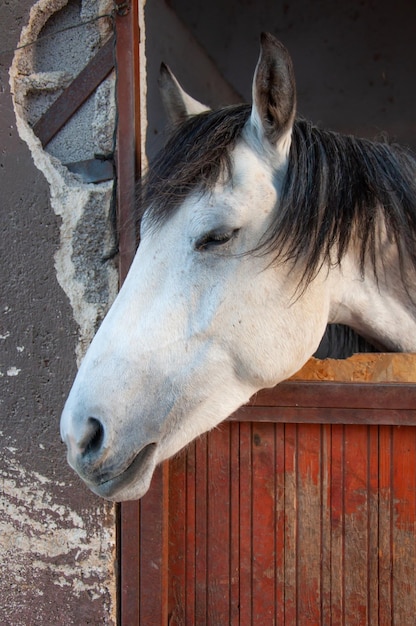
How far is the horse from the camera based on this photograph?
0.92 m

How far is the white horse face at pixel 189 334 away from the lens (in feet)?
2.99

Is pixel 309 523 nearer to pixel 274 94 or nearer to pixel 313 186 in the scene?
pixel 313 186

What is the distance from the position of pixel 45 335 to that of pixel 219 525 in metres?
0.84

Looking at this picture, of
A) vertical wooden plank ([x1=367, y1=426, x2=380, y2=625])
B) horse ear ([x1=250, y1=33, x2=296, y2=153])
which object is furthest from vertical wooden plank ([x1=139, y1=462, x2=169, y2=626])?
horse ear ([x1=250, y1=33, x2=296, y2=153])

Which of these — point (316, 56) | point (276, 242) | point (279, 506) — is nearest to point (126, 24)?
point (276, 242)

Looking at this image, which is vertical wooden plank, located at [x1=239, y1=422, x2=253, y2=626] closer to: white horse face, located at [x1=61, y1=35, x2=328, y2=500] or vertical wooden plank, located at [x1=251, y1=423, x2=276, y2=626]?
vertical wooden plank, located at [x1=251, y1=423, x2=276, y2=626]

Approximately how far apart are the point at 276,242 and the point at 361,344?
0.60m

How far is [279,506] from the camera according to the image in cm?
141

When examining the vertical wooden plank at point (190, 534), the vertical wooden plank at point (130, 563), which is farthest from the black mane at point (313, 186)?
the vertical wooden plank at point (130, 563)

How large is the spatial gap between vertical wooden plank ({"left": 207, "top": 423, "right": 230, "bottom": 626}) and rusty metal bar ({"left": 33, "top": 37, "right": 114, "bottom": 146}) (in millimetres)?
1156

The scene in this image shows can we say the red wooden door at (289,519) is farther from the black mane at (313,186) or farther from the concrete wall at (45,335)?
the black mane at (313,186)

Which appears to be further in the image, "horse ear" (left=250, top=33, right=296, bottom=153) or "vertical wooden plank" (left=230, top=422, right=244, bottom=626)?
"vertical wooden plank" (left=230, top=422, right=244, bottom=626)

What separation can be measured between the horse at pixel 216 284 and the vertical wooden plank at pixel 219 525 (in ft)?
1.55

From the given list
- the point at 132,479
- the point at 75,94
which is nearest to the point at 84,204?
the point at 75,94
